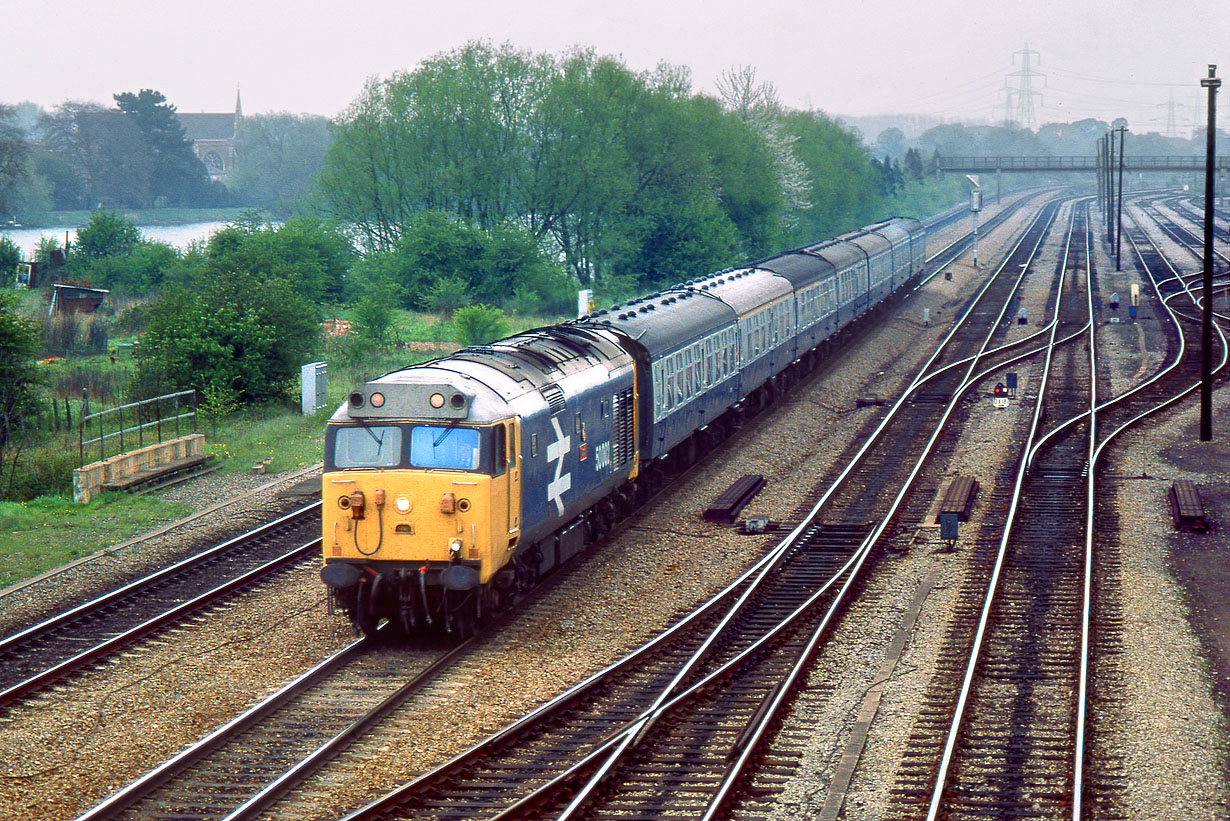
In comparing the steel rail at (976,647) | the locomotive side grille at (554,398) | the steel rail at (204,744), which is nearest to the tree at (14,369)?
the locomotive side grille at (554,398)

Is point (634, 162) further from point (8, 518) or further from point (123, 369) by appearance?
point (8, 518)

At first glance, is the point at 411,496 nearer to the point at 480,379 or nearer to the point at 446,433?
the point at 446,433

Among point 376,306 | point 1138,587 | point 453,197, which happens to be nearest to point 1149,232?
point 453,197

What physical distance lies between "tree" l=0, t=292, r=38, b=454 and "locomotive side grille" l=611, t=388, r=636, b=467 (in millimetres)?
16764

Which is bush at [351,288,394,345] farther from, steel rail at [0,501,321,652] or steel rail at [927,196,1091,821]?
steel rail at [927,196,1091,821]

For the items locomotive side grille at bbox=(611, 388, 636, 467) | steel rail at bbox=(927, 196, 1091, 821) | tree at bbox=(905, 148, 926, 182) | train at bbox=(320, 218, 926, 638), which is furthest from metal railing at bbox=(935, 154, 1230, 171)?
locomotive side grille at bbox=(611, 388, 636, 467)

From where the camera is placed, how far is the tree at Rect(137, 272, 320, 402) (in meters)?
33.9

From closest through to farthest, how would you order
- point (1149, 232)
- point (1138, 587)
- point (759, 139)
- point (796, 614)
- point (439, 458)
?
point (439, 458), point (796, 614), point (1138, 587), point (759, 139), point (1149, 232)

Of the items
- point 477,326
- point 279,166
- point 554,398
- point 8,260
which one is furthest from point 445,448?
point 279,166

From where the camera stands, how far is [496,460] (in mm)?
15094

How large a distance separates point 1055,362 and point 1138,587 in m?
24.5

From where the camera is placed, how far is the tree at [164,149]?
88.9 meters

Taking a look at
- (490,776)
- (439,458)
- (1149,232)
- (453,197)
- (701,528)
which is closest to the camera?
(490,776)

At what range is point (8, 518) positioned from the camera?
74.1 ft
